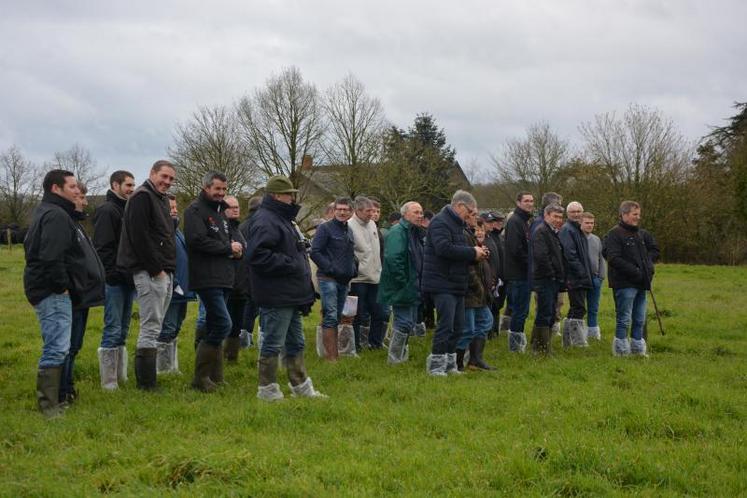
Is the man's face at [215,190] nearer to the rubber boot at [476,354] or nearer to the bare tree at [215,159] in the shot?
the rubber boot at [476,354]

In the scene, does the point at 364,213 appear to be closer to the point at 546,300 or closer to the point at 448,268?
the point at 448,268

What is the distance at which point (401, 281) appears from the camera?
9289 millimetres

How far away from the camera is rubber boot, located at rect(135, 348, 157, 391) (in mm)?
7152

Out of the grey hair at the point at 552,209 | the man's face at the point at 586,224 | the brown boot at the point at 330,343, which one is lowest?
the brown boot at the point at 330,343

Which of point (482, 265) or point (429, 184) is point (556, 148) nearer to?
point (429, 184)

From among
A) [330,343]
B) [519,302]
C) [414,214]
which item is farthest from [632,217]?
[330,343]

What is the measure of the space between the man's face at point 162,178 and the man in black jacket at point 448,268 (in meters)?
2.93

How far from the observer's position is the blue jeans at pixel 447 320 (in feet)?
26.8

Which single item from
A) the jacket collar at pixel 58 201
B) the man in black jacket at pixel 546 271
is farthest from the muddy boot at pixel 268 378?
the man in black jacket at pixel 546 271

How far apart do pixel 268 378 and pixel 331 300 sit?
2.58 meters

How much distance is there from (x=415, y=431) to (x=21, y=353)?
6319mm

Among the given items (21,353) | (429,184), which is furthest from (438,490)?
(429,184)

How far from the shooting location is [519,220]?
1045 cm

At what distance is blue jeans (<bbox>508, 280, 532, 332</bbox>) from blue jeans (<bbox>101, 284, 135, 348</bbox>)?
538 centimetres
